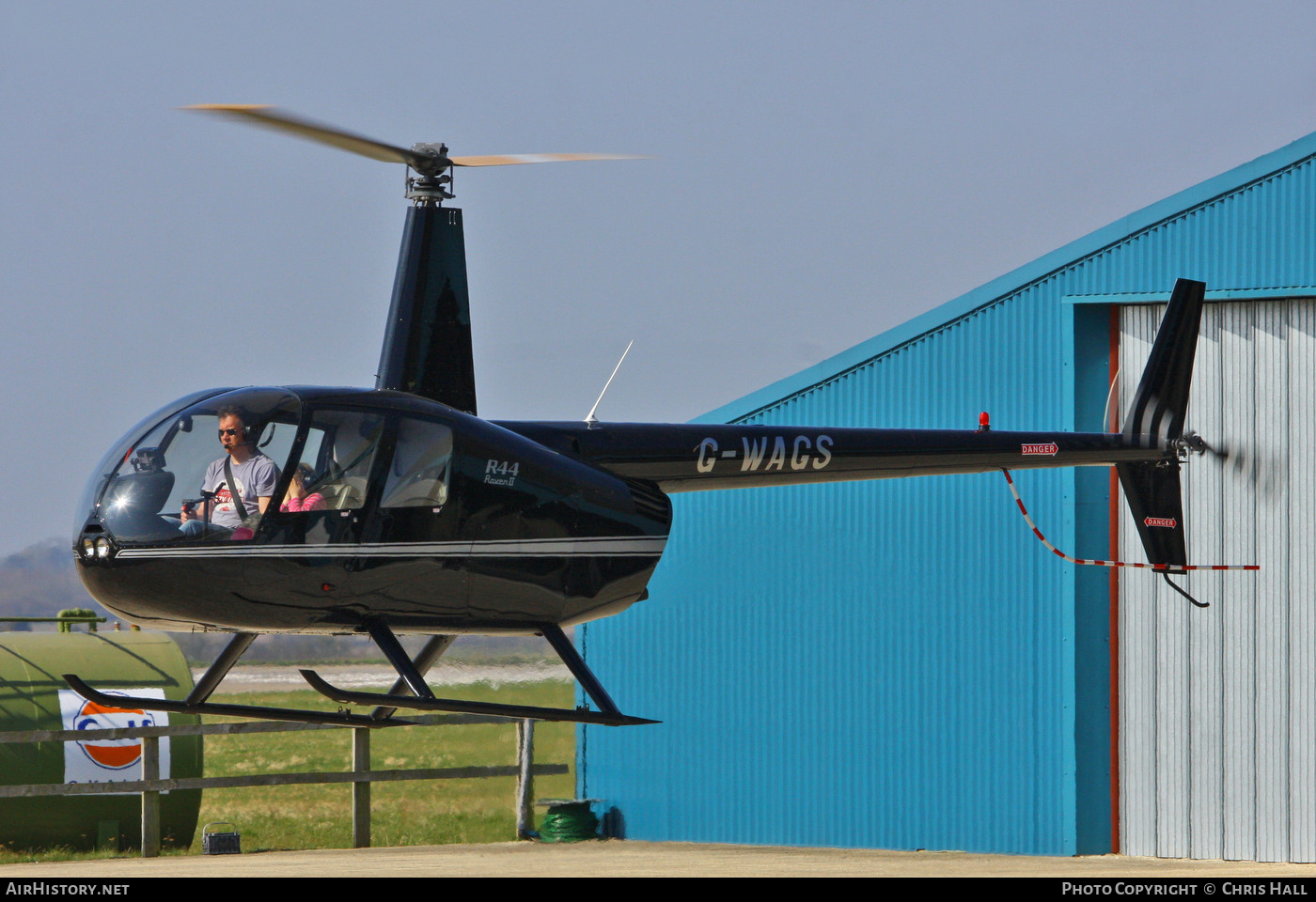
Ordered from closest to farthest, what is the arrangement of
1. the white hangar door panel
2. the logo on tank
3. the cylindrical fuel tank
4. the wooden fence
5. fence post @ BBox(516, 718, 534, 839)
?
the wooden fence, the white hangar door panel, the cylindrical fuel tank, the logo on tank, fence post @ BBox(516, 718, 534, 839)

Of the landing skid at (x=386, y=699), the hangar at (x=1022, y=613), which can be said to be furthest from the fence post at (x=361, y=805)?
the landing skid at (x=386, y=699)

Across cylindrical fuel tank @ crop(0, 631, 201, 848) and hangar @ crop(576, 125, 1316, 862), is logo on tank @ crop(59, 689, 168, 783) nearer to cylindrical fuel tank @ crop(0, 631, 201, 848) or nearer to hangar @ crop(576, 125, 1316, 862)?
cylindrical fuel tank @ crop(0, 631, 201, 848)

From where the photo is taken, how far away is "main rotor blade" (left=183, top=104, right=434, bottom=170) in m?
8.64

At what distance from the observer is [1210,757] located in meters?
14.7

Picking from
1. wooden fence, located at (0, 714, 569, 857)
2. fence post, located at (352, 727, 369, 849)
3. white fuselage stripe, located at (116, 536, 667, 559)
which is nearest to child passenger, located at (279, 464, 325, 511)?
white fuselage stripe, located at (116, 536, 667, 559)

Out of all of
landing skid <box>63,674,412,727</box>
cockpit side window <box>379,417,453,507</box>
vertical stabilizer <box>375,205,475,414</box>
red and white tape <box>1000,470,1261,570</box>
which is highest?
vertical stabilizer <box>375,205,475,414</box>

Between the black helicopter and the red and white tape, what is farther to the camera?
the red and white tape

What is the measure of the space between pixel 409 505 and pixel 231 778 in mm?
5874

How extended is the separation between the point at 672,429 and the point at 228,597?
3.51 metres

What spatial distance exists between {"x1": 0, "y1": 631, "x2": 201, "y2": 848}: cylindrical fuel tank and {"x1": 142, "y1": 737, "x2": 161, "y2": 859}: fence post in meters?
0.61

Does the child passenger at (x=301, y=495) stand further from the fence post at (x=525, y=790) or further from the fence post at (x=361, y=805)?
the fence post at (x=525, y=790)

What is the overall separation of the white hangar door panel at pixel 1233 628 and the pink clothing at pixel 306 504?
891cm

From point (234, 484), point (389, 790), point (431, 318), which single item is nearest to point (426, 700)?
point (234, 484)

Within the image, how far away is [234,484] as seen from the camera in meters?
8.95
